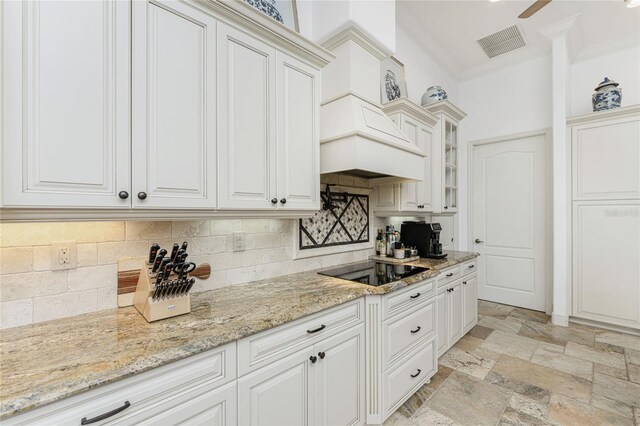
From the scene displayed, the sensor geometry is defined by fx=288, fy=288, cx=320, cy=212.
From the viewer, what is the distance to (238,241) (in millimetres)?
1902

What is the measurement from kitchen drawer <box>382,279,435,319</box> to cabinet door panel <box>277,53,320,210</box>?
0.77m

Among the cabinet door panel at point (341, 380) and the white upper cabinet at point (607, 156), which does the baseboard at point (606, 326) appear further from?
the cabinet door panel at point (341, 380)

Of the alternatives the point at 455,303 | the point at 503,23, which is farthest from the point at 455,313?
the point at 503,23

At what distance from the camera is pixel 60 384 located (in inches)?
32.1

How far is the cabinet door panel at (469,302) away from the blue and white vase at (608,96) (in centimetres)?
247

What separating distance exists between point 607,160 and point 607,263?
46.7 inches

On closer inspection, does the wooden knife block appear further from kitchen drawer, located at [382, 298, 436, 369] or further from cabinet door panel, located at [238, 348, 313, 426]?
kitchen drawer, located at [382, 298, 436, 369]

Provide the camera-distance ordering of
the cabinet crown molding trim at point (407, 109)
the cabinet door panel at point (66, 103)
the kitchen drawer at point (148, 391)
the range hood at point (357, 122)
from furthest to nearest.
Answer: the cabinet crown molding trim at point (407, 109), the range hood at point (357, 122), the cabinet door panel at point (66, 103), the kitchen drawer at point (148, 391)

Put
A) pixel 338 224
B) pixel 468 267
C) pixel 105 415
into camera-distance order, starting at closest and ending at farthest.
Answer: pixel 105 415, pixel 338 224, pixel 468 267

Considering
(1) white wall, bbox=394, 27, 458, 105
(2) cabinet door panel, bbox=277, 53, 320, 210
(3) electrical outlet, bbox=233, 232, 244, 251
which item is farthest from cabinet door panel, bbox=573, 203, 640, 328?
(3) electrical outlet, bbox=233, 232, 244, 251

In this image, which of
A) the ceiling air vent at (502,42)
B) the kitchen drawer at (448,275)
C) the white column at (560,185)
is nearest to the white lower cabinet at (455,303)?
the kitchen drawer at (448,275)

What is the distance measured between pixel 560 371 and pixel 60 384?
338cm

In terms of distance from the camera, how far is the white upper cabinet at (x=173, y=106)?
1.19 meters

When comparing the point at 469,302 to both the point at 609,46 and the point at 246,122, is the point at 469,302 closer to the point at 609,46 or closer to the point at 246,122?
the point at 246,122
